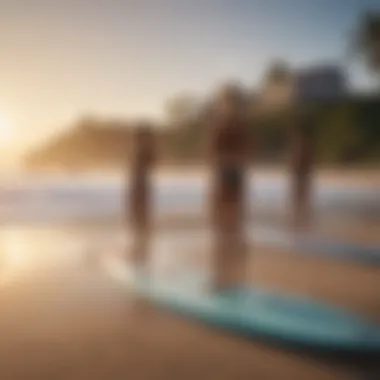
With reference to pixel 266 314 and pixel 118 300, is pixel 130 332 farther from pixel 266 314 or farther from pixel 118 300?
pixel 266 314

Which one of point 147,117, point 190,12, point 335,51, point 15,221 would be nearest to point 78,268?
point 15,221

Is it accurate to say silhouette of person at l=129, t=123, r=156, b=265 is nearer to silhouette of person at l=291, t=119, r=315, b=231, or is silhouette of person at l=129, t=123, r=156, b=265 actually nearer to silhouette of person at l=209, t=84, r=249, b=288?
silhouette of person at l=209, t=84, r=249, b=288

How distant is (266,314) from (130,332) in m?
0.26

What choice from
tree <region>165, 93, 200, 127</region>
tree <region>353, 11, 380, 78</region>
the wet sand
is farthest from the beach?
tree <region>353, 11, 380, 78</region>

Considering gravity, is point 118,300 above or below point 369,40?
below

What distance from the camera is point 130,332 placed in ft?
3.93

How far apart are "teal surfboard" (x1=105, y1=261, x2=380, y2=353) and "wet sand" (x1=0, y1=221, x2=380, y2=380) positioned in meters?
0.02

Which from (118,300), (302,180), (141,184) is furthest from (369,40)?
(118,300)

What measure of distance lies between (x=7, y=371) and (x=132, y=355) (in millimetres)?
227

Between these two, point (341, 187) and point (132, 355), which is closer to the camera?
point (132, 355)

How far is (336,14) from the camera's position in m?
1.35

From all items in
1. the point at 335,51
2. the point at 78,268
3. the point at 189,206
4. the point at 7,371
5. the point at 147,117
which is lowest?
the point at 7,371

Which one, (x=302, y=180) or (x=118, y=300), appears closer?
(x=118, y=300)

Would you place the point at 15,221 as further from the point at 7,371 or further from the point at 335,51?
the point at 335,51
